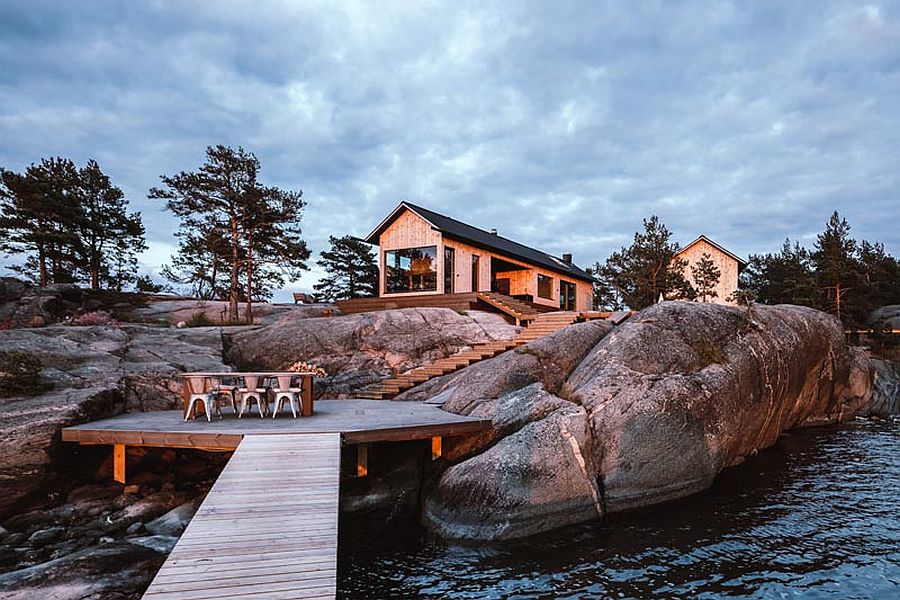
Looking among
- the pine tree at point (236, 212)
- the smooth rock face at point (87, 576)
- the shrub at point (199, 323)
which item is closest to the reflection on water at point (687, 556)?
the smooth rock face at point (87, 576)

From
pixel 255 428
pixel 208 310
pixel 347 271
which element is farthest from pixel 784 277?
pixel 208 310

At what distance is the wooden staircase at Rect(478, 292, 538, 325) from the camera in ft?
72.1

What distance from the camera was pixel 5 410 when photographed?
9.55 metres

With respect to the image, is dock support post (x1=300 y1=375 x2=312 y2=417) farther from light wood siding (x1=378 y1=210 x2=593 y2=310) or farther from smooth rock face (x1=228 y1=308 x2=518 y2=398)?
light wood siding (x1=378 y1=210 x2=593 y2=310)

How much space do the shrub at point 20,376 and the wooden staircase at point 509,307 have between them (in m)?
16.2

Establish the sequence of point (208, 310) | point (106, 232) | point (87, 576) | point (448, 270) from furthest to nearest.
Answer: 1. point (106, 232)
2. point (208, 310)
3. point (448, 270)
4. point (87, 576)

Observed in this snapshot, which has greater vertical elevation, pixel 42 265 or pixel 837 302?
pixel 42 265

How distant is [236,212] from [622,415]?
896 inches

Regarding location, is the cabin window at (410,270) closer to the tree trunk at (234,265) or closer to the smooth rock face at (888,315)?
the tree trunk at (234,265)

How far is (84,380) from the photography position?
11.8m

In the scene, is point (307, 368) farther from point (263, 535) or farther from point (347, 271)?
point (347, 271)

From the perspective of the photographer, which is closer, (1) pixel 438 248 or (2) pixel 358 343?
(2) pixel 358 343

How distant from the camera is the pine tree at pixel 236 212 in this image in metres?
24.8

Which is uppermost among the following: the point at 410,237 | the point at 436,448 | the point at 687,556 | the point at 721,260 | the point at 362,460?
the point at 721,260
